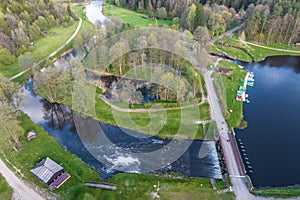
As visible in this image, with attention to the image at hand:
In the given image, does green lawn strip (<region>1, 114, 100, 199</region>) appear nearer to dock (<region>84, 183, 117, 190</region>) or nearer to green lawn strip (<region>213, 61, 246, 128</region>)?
dock (<region>84, 183, 117, 190</region>)

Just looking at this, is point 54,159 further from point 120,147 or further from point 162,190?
point 162,190

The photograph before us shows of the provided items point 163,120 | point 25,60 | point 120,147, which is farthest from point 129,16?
point 120,147

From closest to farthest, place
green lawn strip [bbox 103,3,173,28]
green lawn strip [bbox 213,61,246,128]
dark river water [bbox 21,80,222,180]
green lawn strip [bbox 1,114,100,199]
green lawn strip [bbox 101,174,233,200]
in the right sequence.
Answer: green lawn strip [bbox 101,174,233,200] → green lawn strip [bbox 1,114,100,199] → dark river water [bbox 21,80,222,180] → green lawn strip [bbox 213,61,246,128] → green lawn strip [bbox 103,3,173,28]

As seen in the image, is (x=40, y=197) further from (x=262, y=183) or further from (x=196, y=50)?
(x=196, y=50)

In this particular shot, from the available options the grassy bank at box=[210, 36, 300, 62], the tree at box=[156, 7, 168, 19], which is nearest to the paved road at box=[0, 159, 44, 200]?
the grassy bank at box=[210, 36, 300, 62]

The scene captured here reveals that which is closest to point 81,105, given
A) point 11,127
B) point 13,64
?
point 11,127

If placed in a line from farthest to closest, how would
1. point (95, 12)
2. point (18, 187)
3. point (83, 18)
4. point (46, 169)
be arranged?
point (95, 12)
point (83, 18)
point (46, 169)
point (18, 187)

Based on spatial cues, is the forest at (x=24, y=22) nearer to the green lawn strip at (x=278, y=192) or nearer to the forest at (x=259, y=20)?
the forest at (x=259, y=20)
